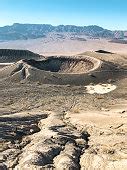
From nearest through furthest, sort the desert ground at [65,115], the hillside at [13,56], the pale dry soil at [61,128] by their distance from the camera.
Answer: the pale dry soil at [61,128] → the desert ground at [65,115] → the hillside at [13,56]

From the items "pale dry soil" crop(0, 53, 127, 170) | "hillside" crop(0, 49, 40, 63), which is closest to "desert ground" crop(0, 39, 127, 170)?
"pale dry soil" crop(0, 53, 127, 170)

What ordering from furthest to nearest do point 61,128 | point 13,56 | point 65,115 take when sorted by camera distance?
point 13,56, point 65,115, point 61,128

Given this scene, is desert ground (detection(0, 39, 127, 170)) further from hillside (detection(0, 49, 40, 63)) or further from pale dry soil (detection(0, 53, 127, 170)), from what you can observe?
hillside (detection(0, 49, 40, 63))

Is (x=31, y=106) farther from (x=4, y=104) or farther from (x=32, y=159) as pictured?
(x=32, y=159)

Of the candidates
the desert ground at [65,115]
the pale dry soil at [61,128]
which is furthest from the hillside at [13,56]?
the pale dry soil at [61,128]

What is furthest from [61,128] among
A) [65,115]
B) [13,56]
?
[13,56]

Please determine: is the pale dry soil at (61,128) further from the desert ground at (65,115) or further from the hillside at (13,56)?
the hillside at (13,56)

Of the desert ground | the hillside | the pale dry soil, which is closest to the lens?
the pale dry soil

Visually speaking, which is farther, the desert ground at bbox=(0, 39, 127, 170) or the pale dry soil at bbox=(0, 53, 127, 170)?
the desert ground at bbox=(0, 39, 127, 170)

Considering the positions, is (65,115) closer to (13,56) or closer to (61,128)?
(61,128)
